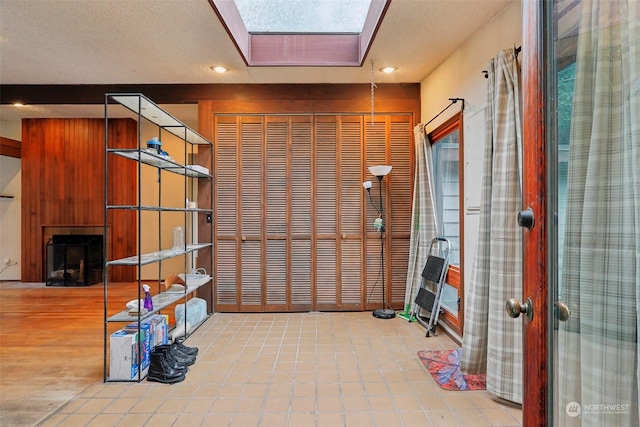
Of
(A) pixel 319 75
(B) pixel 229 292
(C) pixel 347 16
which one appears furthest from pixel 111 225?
(C) pixel 347 16

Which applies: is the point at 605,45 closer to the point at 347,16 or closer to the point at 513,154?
the point at 513,154

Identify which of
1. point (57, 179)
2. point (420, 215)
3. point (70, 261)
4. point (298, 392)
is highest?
point (57, 179)

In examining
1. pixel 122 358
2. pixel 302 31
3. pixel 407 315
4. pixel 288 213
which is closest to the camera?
pixel 122 358

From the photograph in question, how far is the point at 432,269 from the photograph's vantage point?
133 inches

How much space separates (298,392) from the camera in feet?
7.22

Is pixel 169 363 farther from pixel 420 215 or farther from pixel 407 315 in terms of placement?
pixel 420 215

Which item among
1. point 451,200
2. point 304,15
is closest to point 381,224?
point 451,200

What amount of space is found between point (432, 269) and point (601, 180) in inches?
94.7

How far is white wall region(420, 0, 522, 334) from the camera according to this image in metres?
2.35

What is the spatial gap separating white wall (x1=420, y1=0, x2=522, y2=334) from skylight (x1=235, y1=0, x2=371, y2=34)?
95 centimetres

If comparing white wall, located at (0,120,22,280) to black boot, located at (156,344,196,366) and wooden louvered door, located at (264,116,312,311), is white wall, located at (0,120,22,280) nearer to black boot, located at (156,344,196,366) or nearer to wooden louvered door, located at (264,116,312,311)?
wooden louvered door, located at (264,116,312,311)

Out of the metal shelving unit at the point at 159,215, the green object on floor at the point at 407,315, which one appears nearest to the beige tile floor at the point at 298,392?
the metal shelving unit at the point at 159,215

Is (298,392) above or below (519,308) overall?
below

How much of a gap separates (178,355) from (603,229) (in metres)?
2.73
